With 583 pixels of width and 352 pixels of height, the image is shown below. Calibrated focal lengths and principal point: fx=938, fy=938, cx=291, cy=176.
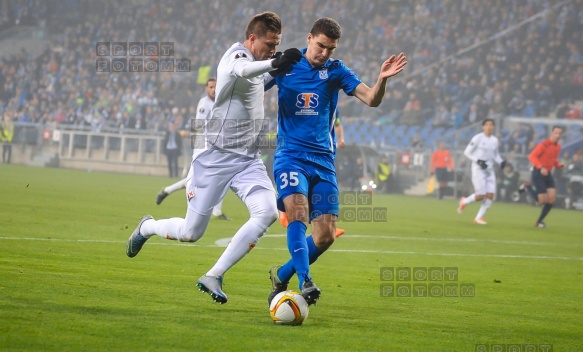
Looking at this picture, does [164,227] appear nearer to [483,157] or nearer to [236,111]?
[236,111]

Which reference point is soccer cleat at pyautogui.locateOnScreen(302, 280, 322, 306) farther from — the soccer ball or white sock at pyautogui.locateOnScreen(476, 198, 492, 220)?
white sock at pyautogui.locateOnScreen(476, 198, 492, 220)

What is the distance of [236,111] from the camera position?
7586 millimetres

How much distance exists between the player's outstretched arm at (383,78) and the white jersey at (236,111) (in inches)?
33.7

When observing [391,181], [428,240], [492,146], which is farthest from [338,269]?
[391,181]

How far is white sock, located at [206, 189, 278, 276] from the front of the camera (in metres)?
7.36

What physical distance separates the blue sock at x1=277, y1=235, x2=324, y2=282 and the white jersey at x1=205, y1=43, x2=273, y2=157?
0.86 meters

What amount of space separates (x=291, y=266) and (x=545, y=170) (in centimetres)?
1504

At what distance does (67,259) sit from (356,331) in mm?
4243

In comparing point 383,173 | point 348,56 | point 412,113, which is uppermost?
point 348,56

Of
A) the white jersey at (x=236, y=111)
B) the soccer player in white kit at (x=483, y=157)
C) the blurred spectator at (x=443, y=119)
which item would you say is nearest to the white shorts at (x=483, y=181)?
Result: the soccer player in white kit at (x=483, y=157)

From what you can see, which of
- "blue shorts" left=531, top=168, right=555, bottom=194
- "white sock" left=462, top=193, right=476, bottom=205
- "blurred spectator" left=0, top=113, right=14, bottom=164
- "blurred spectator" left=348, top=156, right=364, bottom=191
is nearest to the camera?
"blue shorts" left=531, top=168, right=555, bottom=194

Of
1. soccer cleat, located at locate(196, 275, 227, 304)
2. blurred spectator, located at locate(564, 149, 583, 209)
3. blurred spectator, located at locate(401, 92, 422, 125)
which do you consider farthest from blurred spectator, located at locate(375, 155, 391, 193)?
soccer cleat, located at locate(196, 275, 227, 304)

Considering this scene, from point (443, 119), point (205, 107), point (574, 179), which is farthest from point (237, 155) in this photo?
point (443, 119)

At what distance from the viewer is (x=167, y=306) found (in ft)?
23.5
